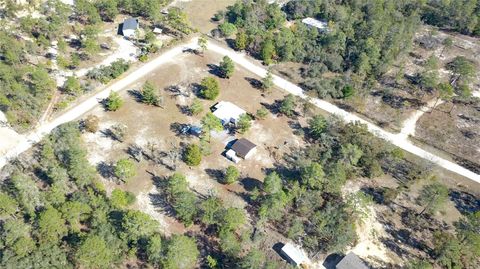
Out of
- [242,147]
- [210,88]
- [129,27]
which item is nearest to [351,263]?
[242,147]

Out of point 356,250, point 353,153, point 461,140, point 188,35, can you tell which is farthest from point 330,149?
point 188,35

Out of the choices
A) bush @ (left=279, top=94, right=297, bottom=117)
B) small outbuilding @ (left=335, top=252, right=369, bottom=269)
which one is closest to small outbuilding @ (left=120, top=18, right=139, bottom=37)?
bush @ (left=279, top=94, right=297, bottom=117)

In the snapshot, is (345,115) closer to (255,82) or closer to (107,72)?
(255,82)

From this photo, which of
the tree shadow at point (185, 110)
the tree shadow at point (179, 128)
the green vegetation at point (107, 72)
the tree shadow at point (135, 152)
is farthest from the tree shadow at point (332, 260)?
the green vegetation at point (107, 72)

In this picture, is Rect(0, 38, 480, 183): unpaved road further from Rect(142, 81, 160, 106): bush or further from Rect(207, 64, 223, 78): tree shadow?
Rect(142, 81, 160, 106): bush

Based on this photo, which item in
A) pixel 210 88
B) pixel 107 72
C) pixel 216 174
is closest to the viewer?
pixel 216 174

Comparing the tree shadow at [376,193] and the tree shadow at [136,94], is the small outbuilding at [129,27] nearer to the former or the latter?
the tree shadow at [136,94]
